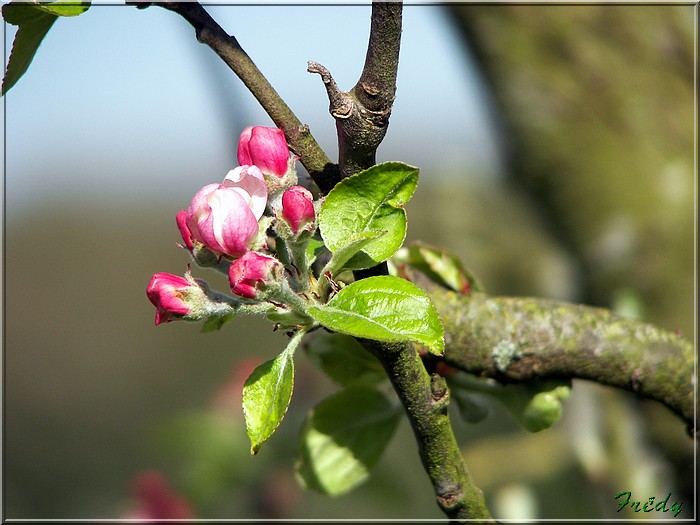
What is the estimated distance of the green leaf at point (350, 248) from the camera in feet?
1.57

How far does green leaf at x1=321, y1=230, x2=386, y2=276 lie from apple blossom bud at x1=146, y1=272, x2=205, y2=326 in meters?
0.09

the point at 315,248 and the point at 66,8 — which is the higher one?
the point at 66,8

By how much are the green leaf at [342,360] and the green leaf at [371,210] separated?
0.18 meters

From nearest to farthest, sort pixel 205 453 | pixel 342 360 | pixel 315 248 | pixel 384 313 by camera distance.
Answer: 1. pixel 384 313
2. pixel 315 248
3. pixel 342 360
4. pixel 205 453

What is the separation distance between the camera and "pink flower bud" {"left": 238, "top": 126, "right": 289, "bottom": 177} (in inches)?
19.5

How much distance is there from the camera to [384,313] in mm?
454

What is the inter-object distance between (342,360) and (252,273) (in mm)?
256

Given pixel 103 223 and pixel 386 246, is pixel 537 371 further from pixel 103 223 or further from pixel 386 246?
pixel 103 223

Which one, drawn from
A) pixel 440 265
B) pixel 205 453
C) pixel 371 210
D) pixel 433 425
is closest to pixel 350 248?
pixel 371 210

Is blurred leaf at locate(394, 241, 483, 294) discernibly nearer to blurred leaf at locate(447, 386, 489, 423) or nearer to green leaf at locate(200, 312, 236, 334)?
blurred leaf at locate(447, 386, 489, 423)

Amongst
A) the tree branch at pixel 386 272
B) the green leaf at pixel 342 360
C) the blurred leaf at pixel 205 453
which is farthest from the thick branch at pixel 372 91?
the blurred leaf at pixel 205 453

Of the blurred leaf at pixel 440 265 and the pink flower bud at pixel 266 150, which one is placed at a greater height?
the pink flower bud at pixel 266 150

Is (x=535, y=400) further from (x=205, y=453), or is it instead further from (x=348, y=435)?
(x=205, y=453)

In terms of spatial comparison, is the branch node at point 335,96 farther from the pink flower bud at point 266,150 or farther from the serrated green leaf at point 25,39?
the serrated green leaf at point 25,39
